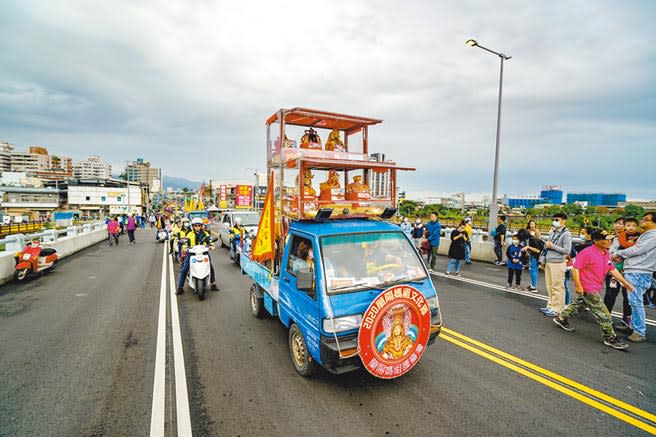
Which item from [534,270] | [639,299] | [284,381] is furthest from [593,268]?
[284,381]

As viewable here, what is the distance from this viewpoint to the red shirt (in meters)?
5.05

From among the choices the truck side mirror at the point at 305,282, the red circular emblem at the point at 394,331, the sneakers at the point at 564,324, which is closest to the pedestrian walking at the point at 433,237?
the sneakers at the point at 564,324

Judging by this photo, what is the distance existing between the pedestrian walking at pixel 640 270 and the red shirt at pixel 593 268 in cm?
36

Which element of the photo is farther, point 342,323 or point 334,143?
point 334,143

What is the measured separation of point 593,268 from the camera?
5.07 m

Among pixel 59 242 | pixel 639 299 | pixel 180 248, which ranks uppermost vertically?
pixel 639 299

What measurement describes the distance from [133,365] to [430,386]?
13.0 ft

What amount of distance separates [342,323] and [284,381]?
1.23m

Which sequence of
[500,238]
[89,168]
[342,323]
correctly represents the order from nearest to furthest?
[342,323]
[500,238]
[89,168]

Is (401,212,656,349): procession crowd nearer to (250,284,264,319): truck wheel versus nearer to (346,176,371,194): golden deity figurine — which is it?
(346,176,371,194): golden deity figurine

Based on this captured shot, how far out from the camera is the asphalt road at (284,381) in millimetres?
3137

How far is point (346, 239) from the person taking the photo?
4.08 m

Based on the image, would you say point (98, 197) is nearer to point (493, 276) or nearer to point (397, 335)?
point (493, 276)

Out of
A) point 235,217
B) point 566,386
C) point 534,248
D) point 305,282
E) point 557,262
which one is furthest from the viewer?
point 235,217
